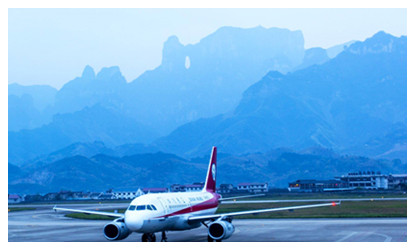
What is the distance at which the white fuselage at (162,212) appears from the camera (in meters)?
41.2

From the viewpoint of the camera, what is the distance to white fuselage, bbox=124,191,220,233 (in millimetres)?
41188

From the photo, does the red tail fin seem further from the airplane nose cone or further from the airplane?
the airplane nose cone

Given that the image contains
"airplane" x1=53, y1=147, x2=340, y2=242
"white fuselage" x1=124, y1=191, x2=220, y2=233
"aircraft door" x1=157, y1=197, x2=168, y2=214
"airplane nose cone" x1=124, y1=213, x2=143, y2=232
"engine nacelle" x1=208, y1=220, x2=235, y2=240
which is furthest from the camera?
"aircraft door" x1=157, y1=197, x2=168, y2=214

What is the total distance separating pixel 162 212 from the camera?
141ft

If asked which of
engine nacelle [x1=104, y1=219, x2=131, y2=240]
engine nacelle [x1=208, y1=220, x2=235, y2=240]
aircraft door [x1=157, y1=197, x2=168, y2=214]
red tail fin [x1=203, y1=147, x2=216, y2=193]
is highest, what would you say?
red tail fin [x1=203, y1=147, x2=216, y2=193]

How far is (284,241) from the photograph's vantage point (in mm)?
46031

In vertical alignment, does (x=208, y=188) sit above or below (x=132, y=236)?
above

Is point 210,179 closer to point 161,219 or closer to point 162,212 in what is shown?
point 162,212

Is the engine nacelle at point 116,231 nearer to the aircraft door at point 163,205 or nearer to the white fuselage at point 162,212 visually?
the white fuselage at point 162,212

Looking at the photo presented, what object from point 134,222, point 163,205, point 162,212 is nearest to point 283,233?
point 163,205

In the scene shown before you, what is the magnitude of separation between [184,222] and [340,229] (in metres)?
17.4

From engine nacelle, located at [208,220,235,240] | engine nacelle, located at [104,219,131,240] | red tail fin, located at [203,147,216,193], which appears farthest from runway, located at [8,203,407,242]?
engine nacelle, located at [104,219,131,240]
